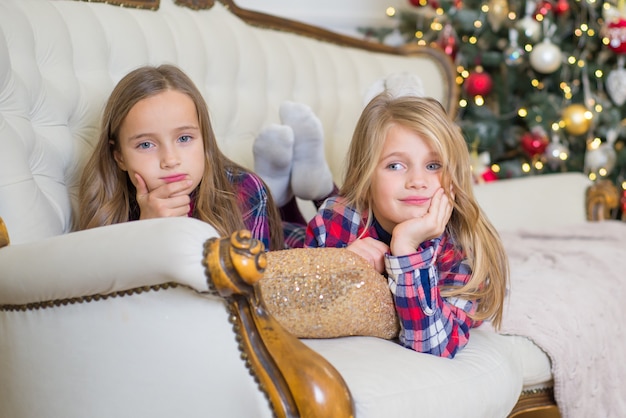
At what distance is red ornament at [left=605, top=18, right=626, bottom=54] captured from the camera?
364 cm

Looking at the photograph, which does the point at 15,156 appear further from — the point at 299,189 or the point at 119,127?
the point at 299,189

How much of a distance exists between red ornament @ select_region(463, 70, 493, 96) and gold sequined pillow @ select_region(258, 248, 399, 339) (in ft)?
8.55

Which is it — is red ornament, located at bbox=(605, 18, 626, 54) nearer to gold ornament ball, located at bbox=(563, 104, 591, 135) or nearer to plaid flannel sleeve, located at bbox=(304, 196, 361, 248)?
gold ornament ball, located at bbox=(563, 104, 591, 135)

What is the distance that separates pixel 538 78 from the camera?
3.95m

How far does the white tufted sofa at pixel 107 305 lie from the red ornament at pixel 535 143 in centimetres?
212

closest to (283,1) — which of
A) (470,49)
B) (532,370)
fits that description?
(470,49)

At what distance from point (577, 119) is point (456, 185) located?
2.44 m

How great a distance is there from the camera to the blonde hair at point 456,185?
1481 mm

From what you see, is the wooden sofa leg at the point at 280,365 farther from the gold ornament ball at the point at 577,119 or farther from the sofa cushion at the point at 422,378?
the gold ornament ball at the point at 577,119

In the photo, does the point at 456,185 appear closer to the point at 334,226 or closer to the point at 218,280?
the point at 334,226

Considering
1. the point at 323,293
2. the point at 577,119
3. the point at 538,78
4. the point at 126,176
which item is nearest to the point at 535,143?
the point at 577,119

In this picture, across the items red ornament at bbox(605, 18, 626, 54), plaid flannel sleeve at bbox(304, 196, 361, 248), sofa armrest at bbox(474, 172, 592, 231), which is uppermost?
red ornament at bbox(605, 18, 626, 54)

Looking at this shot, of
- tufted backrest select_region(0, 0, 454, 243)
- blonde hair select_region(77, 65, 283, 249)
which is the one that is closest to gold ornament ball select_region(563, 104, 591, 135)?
tufted backrest select_region(0, 0, 454, 243)

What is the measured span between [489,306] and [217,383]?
593 millimetres
